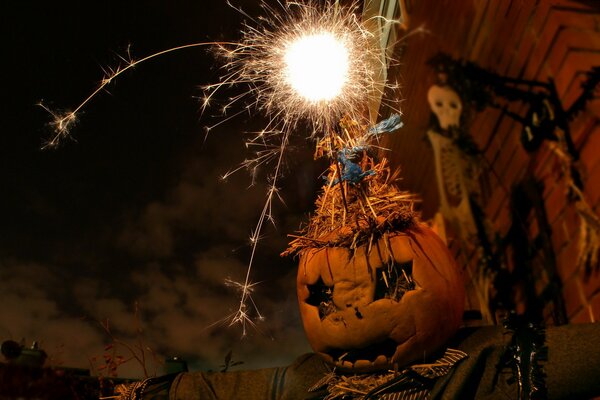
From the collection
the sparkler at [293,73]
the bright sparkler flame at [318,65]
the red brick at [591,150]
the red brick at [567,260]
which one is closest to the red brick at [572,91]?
the red brick at [591,150]

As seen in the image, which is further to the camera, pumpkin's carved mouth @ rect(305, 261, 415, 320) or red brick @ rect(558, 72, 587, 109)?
pumpkin's carved mouth @ rect(305, 261, 415, 320)

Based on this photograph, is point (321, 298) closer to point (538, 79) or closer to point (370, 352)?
point (370, 352)

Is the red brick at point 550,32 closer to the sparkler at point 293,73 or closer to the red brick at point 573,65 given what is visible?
the red brick at point 573,65

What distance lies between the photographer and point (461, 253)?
327 cm

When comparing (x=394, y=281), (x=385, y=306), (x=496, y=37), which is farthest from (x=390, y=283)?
(x=496, y=37)

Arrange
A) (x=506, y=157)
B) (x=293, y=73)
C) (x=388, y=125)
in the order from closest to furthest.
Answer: (x=506, y=157), (x=388, y=125), (x=293, y=73)

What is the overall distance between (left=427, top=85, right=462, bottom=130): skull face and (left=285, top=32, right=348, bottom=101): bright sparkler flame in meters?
0.61

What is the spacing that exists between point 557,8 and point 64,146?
10.5ft

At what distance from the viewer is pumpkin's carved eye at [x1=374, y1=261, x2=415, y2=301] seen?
2.21 m

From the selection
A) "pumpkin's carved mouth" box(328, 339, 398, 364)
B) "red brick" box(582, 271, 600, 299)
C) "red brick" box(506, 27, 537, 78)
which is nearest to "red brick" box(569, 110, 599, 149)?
"red brick" box(506, 27, 537, 78)

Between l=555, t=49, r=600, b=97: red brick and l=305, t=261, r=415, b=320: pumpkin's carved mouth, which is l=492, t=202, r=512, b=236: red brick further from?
l=555, t=49, r=600, b=97: red brick

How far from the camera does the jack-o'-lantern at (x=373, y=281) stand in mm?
2119

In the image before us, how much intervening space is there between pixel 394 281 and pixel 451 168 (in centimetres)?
73

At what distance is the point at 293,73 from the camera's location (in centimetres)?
288
